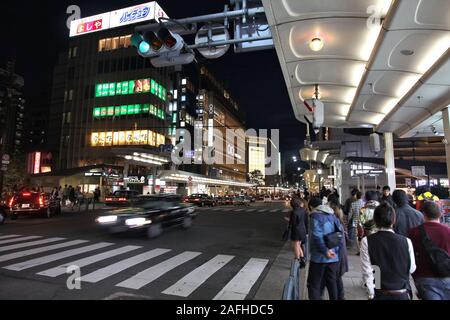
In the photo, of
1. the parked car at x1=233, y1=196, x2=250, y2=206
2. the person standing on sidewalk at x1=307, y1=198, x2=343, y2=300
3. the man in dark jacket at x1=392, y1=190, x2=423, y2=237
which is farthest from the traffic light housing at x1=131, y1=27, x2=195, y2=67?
the parked car at x1=233, y1=196, x2=250, y2=206

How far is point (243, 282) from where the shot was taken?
652 cm

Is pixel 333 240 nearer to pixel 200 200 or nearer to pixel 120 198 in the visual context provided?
pixel 120 198

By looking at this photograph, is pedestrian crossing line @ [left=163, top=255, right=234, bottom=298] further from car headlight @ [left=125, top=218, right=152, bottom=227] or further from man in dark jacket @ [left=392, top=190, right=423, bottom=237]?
man in dark jacket @ [left=392, top=190, right=423, bottom=237]

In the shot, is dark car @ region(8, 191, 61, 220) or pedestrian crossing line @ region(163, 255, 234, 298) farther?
dark car @ region(8, 191, 61, 220)

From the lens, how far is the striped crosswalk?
6.17 metres

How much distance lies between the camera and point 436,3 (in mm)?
5824

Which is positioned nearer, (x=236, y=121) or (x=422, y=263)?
(x=422, y=263)

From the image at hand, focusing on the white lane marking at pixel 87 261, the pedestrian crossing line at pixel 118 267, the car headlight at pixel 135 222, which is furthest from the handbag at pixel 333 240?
the car headlight at pixel 135 222

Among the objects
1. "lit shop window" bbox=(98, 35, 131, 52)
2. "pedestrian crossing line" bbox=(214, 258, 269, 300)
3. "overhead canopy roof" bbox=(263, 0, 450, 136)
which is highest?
"lit shop window" bbox=(98, 35, 131, 52)

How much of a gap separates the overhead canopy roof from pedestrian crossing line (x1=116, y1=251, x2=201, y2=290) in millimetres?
6231

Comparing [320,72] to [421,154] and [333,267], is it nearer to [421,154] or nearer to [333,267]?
[333,267]

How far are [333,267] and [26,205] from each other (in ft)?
64.4
